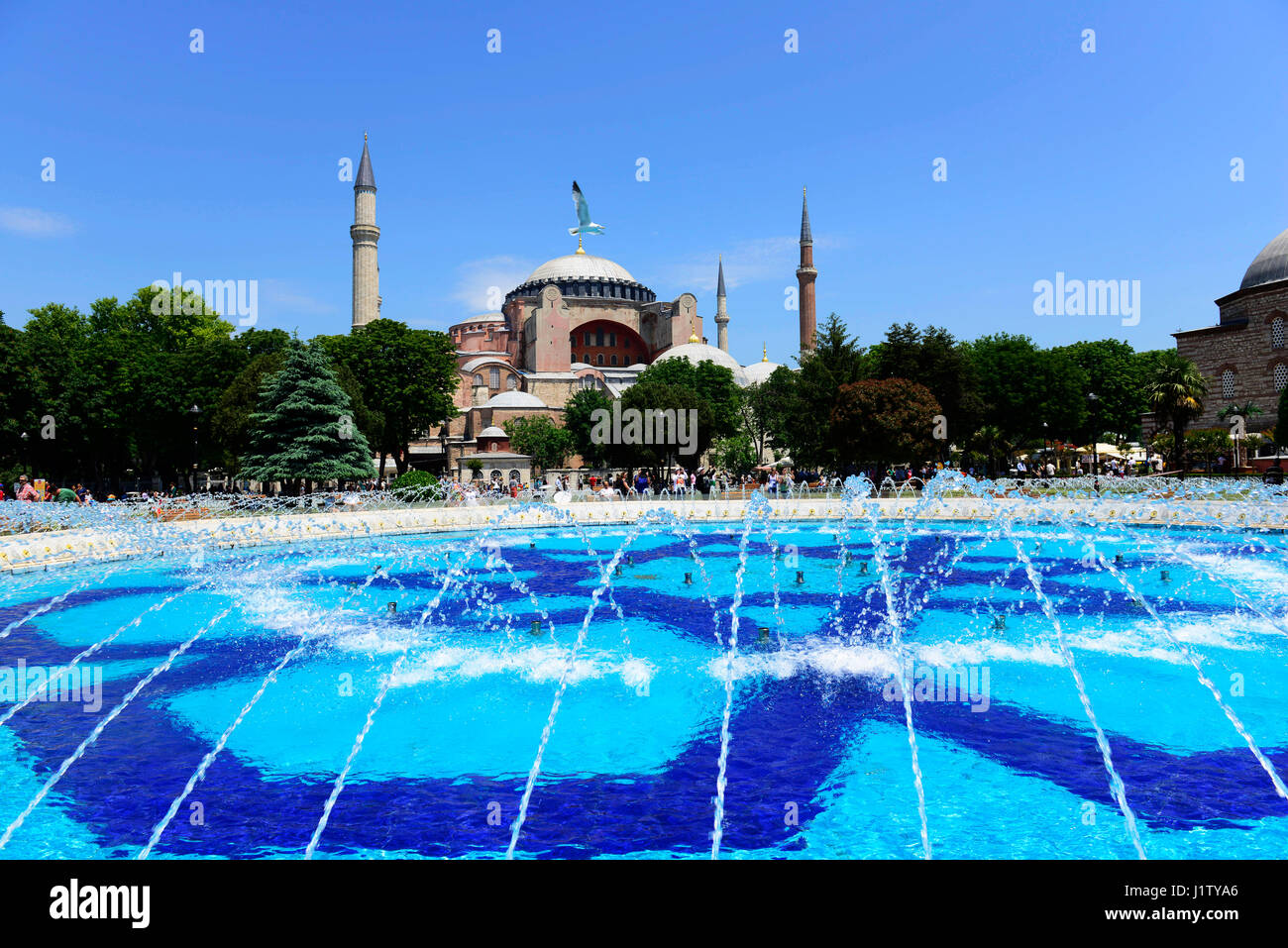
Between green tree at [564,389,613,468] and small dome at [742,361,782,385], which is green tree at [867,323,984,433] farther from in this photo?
small dome at [742,361,782,385]

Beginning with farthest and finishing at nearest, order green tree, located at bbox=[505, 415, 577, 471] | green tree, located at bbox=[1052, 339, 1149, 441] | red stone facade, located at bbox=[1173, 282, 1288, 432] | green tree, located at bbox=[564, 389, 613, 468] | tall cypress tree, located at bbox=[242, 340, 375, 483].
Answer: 1. green tree, located at bbox=[1052, 339, 1149, 441]
2. green tree, located at bbox=[505, 415, 577, 471]
3. red stone facade, located at bbox=[1173, 282, 1288, 432]
4. green tree, located at bbox=[564, 389, 613, 468]
5. tall cypress tree, located at bbox=[242, 340, 375, 483]

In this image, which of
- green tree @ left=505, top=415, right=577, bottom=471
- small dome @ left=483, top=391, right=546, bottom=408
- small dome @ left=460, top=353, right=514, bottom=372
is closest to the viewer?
green tree @ left=505, top=415, right=577, bottom=471

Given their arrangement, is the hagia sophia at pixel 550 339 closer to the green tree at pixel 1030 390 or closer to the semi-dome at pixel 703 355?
the semi-dome at pixel 703 355

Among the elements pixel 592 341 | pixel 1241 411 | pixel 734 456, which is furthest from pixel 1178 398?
pixel 592 341

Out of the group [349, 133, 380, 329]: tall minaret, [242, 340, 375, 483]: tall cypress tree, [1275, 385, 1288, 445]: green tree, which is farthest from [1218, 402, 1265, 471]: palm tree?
[349, 133, 380, 329]: tall minaret
